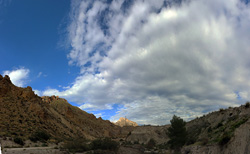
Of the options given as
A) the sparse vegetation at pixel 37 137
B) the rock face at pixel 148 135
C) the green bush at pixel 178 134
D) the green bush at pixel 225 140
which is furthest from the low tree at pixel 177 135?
the rock face at pixel 148 135

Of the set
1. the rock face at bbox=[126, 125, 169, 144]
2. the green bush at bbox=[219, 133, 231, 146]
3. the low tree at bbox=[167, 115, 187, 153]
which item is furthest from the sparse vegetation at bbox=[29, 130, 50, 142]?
the rock face at bbox=[126, 125, 169, 144]

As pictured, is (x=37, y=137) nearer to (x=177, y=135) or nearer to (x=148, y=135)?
(x=177, y=135)

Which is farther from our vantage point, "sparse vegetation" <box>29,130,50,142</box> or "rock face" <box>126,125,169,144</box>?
"rock face" <box>126,125,169,144</box>

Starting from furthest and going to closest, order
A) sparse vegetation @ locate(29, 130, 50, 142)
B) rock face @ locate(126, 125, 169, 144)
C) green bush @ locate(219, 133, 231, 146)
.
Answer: rock face @ locate(126, 125, 169, 144)
sparse vegetation @ locate(29, 130, 50, 142)
green bush @ locate(219, 133, 231, 146)

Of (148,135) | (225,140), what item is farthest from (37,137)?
(148,135)

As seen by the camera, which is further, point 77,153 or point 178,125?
point 178,125

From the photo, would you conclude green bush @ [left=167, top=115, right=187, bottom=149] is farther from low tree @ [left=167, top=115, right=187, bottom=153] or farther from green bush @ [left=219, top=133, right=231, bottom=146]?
green bush @ [left=219, top=133, right=231, bottom=146]

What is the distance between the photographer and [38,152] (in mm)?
22219

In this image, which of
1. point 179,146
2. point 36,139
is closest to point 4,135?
point 36,139

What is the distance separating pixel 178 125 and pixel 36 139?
35.0 metres

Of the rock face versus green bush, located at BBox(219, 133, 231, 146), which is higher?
green bush, located at BBox(219, 133, 231, 146)

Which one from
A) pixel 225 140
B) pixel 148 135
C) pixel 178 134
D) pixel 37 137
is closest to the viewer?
pixel 225 140

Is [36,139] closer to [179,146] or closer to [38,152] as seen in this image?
[38,152]

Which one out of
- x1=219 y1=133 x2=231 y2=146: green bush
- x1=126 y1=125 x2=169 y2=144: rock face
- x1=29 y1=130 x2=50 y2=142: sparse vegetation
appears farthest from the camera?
x1=126 y1=125 x2=169 y2=144: rock face
